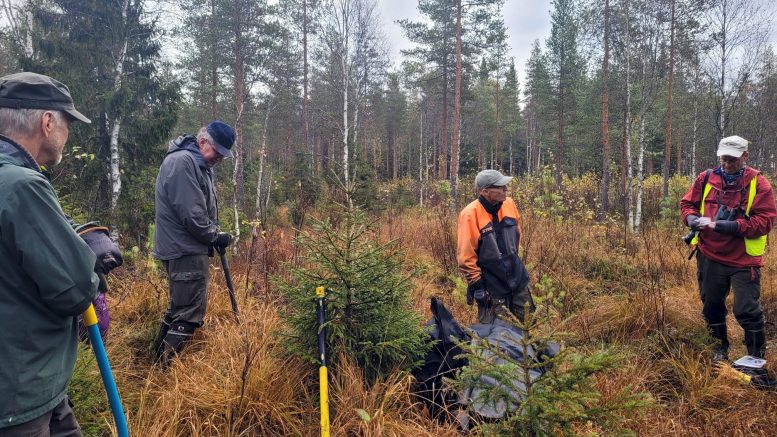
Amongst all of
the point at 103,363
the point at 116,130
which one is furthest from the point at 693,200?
the point at 116,130

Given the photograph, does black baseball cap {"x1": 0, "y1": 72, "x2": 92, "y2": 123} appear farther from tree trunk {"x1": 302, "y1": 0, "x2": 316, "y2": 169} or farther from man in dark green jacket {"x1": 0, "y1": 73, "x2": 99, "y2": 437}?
tree trunk {"x1": 302, "y1": 0, "x2": 316, "y2": 169}

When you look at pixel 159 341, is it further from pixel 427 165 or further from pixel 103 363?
pixel 427 165

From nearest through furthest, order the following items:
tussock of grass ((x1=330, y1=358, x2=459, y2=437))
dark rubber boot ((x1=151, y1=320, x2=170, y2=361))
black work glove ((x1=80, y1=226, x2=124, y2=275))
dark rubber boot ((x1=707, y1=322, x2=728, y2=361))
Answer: black work glove ((x1=80, y1=226, x2=124, y2=275)) < tussock of grass ((x1=330, y1=358, x2=459, y2=437)) < dark rubber boot ((x1=151, y1=320, x2=170, y2=361)) < dark rubber boot ((x1=707, y1=322, x2=728, y2=361))

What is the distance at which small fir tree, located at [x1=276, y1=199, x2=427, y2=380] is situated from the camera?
8.73 ft

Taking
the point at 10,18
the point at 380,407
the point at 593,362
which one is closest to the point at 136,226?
the point at 10,18

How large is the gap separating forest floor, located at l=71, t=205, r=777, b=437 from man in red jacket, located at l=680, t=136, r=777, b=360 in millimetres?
302

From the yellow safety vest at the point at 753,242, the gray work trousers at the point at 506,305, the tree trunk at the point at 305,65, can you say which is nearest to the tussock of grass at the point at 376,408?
the gray work trousers at the point at 506,305

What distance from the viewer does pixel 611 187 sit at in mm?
17578

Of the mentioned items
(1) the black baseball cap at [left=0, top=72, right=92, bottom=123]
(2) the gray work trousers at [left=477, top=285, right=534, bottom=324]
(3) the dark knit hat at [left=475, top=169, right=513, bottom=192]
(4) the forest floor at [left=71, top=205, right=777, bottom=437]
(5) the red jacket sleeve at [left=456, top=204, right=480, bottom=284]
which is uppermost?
(1) the black baseball cap at [left=0, top=72, right=92, bottom=123]

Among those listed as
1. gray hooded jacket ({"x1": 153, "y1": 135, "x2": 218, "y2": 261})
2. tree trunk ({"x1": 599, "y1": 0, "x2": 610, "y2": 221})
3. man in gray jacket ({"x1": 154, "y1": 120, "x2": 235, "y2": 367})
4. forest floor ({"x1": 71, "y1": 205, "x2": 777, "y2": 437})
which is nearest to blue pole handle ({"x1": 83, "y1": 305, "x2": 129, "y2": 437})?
forest floor ({"x1": 71, "y1": 205, "x2": 777, "y2": 437})

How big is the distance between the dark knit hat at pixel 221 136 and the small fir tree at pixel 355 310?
124cm

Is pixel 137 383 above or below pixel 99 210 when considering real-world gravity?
below

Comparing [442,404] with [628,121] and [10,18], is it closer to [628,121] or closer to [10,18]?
[628,121]

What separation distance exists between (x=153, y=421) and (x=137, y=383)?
2.22 feet
